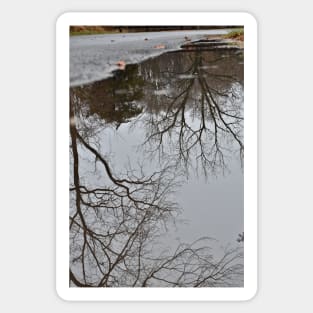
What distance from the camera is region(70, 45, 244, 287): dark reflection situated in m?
1.39

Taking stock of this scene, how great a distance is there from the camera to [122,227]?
1.41 meters

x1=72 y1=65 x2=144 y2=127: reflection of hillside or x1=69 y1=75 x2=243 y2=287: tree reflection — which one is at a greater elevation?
x1=72 y1=65 x2=144 y2=127: reflection of hillside

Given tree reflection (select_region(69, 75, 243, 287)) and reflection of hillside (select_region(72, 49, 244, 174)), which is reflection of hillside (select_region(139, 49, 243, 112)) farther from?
tree reflection (select_region(69, 75, 243, 287))

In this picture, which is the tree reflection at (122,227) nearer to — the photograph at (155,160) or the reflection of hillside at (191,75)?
the photograph at (155,160)

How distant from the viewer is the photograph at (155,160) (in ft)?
4.58

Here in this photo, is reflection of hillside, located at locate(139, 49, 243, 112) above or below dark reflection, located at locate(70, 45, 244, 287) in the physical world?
above

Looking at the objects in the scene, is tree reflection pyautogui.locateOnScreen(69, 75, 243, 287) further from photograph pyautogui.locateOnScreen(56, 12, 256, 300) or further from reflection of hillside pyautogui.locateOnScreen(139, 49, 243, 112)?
reflection of hillside pyautogui.locateOnScreen(139, 49, 243, 112)

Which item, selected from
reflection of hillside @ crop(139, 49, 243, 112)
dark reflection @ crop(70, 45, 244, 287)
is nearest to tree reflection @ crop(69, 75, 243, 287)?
dark reflection @ crop(70, 45, 244, 287)

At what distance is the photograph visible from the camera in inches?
54.9

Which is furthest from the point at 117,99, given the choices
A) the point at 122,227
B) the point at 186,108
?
the point at 122,227

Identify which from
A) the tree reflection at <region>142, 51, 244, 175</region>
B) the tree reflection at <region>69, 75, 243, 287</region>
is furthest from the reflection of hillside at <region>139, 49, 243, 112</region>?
the tree reflection at <region>69, 75, 243, 287</region>
